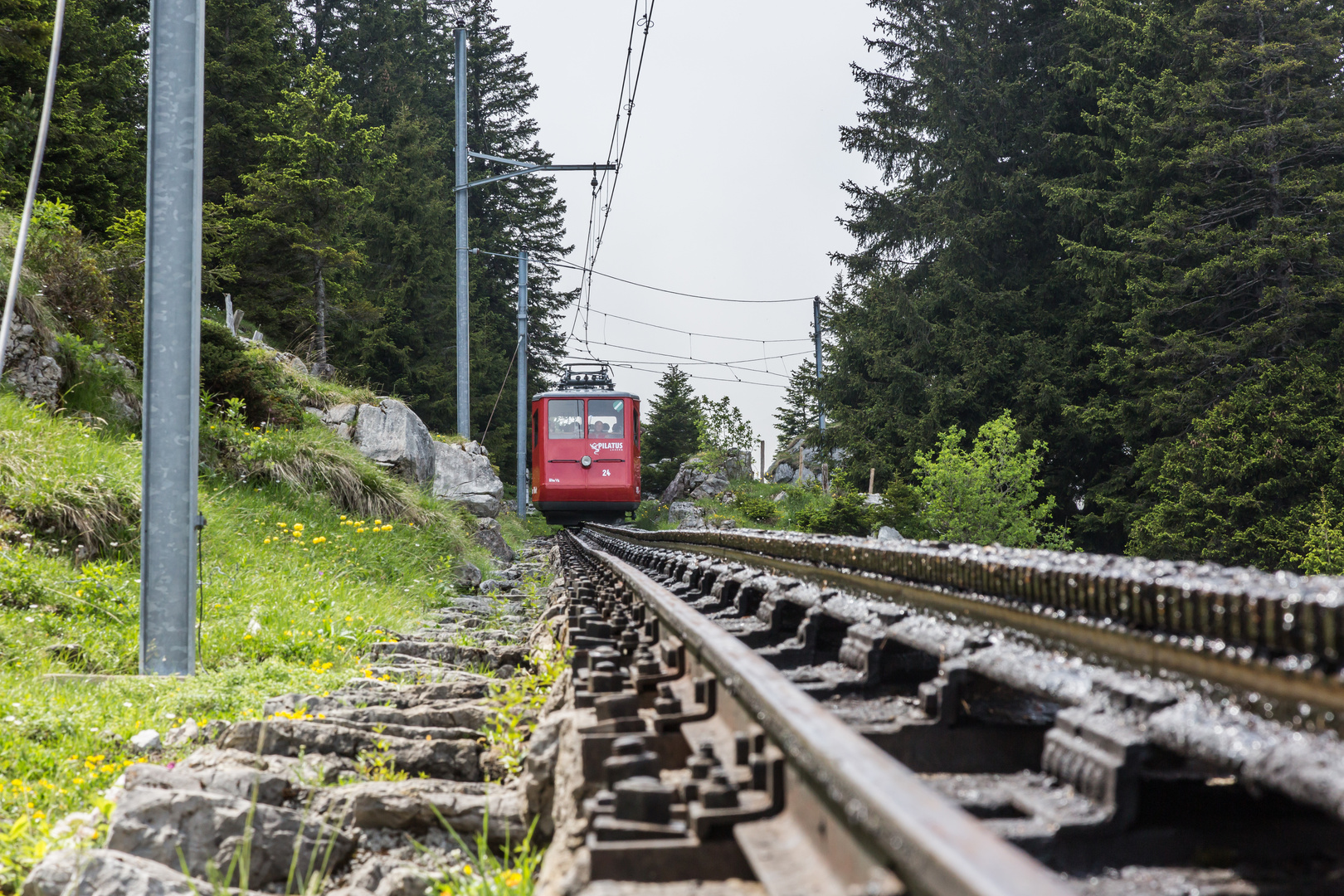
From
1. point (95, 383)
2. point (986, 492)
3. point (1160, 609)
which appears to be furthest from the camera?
point (986, 492)

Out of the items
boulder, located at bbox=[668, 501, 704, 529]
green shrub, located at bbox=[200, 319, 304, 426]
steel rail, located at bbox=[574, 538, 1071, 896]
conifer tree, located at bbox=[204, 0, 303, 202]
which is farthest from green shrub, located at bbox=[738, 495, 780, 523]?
steel rail, located at bbox=[574, 538, 1071, 896]

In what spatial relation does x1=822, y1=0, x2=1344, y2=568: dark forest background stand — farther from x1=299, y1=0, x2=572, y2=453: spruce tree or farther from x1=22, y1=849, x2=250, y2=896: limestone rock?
x1=22, y1=849, x2=250, y2=896: limestone rock

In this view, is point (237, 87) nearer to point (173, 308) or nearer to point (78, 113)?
point (78, 113)

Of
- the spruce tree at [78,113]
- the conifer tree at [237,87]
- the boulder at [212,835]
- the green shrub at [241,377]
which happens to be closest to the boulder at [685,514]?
the conifer tree at [237,87]

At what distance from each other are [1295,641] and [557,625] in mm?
3713

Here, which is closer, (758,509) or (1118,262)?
(1118,262)

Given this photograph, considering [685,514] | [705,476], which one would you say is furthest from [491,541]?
[705,476]

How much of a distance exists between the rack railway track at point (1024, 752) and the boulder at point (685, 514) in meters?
31.3

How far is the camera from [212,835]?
2189 millimetres

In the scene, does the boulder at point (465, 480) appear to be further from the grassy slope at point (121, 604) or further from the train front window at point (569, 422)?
the grassy slope at point (121, 604)

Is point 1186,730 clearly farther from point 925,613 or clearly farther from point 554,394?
point 554,394

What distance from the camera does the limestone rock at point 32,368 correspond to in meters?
7.77

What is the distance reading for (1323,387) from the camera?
2005 cm

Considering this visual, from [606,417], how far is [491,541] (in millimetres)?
7169
